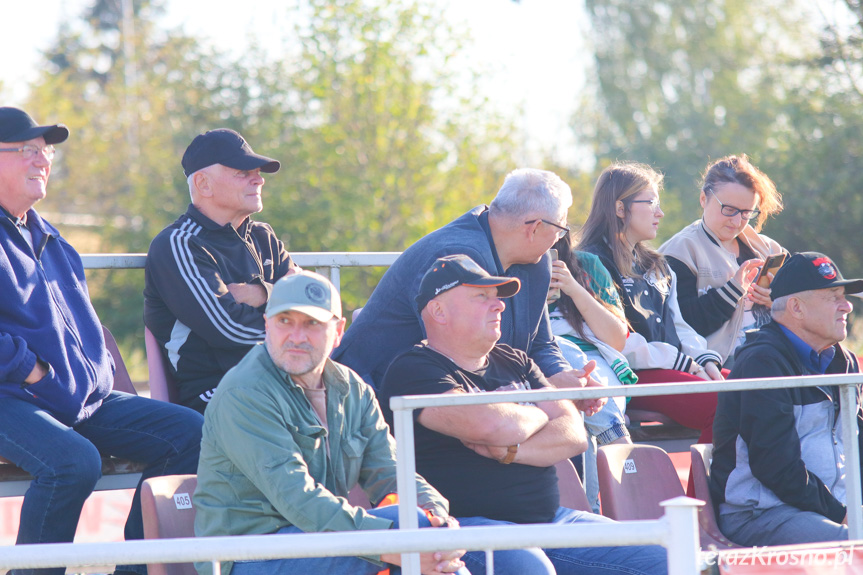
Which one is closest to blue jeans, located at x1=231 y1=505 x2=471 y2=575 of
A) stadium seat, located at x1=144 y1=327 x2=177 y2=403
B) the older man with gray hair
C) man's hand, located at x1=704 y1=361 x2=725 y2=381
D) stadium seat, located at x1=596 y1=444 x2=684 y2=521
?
the older man with gray hair

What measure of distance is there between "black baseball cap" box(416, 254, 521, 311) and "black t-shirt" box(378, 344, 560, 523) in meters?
0.18

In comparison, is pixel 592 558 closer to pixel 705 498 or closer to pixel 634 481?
pixel 634 481

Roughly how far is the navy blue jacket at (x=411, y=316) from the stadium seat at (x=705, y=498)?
60 centimetres

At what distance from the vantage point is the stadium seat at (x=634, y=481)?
367 centimetres

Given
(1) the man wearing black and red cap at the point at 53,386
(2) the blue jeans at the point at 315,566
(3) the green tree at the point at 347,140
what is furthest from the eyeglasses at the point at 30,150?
(3) the green tree at the point at 347,140

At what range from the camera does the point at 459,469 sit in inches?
120

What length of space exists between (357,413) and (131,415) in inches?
36.8

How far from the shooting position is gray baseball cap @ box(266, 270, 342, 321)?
2774 mm

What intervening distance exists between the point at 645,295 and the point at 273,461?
253 centimetres

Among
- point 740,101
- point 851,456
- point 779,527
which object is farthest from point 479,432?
point 740,101

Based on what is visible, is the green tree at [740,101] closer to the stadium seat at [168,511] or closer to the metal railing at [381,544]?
the stadium seat at [168,511]

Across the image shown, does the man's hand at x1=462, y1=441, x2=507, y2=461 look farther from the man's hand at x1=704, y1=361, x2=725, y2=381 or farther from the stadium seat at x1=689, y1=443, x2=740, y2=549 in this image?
the man's hand at x1=704, y1=361, x2=725, y2=381

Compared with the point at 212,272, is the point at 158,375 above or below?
below

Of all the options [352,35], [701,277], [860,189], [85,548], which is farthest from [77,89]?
[85,548]
